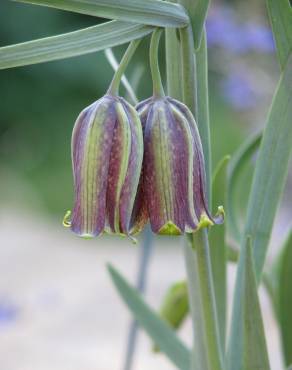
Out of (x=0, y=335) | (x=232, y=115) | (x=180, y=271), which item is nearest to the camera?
(x=0, y=335)

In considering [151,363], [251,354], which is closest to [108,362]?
[151,363]

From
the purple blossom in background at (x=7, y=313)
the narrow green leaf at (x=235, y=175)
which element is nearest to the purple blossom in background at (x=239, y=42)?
the purple blossom in background at (x=7, y=313)

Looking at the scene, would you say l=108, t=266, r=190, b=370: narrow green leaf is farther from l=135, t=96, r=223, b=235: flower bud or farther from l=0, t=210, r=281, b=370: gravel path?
l=0, t=210, r=281, b=370: gravel path

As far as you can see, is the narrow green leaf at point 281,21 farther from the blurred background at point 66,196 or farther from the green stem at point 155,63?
the blurred background at point 66,196

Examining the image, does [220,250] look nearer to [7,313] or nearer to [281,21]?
[281,21]

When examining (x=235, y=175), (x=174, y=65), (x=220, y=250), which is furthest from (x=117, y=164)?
(x=235, y=175)

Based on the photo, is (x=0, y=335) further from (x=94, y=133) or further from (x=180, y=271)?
(x=94, y=133)
